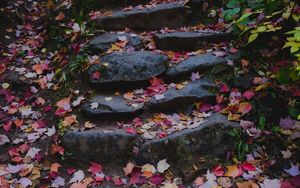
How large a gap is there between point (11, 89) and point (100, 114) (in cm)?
177

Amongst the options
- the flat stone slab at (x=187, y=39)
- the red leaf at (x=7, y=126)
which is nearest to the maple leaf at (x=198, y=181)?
the flat stone slab at (x=187, y=39)

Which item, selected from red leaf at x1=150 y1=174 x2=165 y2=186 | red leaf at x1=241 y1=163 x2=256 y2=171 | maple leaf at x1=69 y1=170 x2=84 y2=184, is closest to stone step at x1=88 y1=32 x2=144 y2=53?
maple leaf at x1=69 y1=170 x2=84 y2=184

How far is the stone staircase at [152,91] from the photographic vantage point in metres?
3.82

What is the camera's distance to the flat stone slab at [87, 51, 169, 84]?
4.61 m

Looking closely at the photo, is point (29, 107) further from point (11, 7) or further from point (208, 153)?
point (11, 7)

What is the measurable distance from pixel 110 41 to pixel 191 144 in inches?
90.0

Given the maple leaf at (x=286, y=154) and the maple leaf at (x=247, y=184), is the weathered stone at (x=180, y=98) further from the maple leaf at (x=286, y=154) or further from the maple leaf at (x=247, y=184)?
the maple leaf at (x=247, y=184)

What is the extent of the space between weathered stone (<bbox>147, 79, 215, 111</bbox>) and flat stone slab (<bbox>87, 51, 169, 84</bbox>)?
42 centimetres

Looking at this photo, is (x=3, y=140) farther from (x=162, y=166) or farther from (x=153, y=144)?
(x=162, y=166)

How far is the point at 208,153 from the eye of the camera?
12.4 ft

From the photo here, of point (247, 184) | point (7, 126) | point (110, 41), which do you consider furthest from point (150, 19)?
point (247, 184)

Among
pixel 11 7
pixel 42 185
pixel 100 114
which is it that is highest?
pixel 11 7

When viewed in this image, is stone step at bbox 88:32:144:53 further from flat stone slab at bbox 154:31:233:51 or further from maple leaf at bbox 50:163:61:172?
maple leaf at bbox 50:163:61:172

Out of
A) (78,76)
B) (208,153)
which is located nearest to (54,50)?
(78,76)
